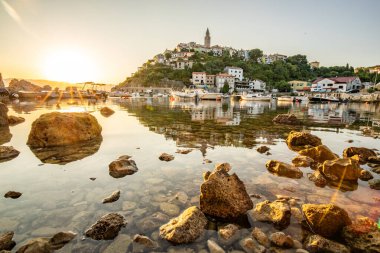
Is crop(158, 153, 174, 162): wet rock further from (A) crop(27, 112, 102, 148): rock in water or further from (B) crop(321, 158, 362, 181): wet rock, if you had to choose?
(B) crop(321, 158, 362, 181): wet rock

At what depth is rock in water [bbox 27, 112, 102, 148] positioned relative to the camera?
11.0 metres

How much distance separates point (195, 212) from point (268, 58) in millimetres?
208494

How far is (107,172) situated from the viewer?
7.71 meters

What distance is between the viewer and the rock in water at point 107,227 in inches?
168

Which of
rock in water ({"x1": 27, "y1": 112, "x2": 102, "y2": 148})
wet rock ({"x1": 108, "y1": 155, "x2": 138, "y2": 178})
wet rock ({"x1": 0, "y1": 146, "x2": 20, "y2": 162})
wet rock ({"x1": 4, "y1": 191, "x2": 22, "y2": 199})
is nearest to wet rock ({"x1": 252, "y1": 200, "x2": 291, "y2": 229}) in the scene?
wet rock ({"x1": 108, "y1": 155, "x2": 138, "y2": 178})

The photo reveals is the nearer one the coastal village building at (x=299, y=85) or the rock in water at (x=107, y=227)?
the rock in water at (x=107, y=227)

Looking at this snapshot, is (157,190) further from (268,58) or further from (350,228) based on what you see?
(268,58)

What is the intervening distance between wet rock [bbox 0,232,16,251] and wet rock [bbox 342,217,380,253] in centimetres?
633

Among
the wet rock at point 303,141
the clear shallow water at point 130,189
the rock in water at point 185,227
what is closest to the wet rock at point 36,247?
the clear shallow water at point 130,189

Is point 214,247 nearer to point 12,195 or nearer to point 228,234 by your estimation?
point 228,234

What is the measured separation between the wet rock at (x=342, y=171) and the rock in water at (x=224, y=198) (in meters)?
3.77

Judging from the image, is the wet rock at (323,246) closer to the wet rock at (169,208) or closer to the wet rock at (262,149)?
the wet rock at (169,208)

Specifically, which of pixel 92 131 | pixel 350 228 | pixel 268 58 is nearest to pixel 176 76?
pixel 268 58

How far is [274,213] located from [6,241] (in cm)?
549
